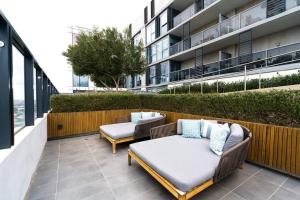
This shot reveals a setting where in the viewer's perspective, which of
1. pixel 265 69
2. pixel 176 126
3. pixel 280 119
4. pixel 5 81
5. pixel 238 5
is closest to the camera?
pixel 5 81

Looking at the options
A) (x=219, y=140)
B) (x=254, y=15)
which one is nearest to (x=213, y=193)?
(x=219, y=140)

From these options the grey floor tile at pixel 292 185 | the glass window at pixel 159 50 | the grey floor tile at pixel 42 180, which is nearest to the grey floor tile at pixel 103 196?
the grey floor tile at pixel 42 180

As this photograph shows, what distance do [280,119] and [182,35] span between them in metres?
11.8

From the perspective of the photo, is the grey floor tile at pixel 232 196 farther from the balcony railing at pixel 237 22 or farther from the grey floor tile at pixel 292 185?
the balcony railing at pixel 237 22

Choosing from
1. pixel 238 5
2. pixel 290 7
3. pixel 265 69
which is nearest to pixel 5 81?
pixel 265 69

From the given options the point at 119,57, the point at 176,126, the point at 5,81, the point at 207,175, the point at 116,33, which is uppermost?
the point at 116,33

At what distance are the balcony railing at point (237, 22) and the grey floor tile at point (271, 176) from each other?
7493mm

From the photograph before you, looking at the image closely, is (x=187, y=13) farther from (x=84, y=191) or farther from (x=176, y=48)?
(x=84, y=191)

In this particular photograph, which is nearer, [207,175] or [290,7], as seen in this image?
[207,175]

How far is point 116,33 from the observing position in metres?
8.47

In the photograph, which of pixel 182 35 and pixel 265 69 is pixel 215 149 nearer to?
pixel 265 69

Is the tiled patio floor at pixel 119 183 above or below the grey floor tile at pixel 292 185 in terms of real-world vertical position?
below

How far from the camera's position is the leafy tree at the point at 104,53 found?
808cm

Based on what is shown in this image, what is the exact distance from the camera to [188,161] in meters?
2.39
